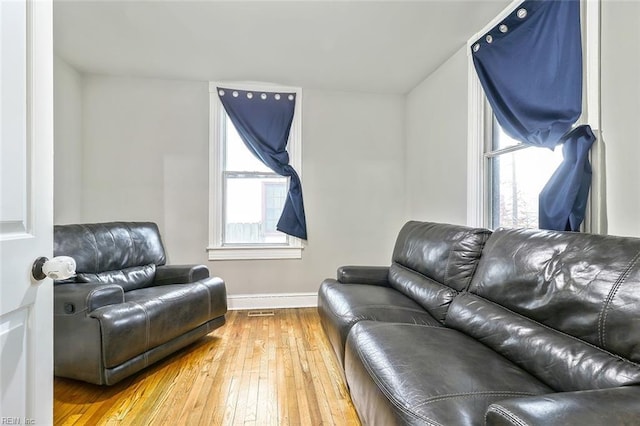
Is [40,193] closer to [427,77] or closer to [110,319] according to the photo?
[110,319]

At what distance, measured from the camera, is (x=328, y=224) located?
11.5 ft

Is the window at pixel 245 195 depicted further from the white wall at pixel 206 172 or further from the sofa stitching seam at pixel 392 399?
the sofa stitching seam at pixel 392 399

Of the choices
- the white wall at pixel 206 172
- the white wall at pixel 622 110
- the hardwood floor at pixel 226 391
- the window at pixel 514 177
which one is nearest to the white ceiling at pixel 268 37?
the white wall at pixel 206 172

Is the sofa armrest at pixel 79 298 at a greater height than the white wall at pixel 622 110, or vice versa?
the white wall at pixel 622 110

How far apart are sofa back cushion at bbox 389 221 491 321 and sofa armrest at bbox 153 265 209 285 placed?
1.70 metres

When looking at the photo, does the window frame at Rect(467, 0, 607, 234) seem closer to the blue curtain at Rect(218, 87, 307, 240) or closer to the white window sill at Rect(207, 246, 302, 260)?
the blue curtain at Rect(218, 87, 307, 240)

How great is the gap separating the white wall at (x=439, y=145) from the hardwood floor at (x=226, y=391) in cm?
171

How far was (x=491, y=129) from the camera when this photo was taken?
7.80 ft

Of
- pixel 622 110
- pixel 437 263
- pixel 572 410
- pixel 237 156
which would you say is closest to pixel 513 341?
pixel 572 410

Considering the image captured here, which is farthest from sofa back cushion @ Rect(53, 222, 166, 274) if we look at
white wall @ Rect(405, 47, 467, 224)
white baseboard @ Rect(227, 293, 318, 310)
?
white wall @ Rect(405, 47, 467, 224)

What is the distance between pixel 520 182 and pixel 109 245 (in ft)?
10.4

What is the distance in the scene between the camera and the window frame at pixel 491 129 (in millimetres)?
1517

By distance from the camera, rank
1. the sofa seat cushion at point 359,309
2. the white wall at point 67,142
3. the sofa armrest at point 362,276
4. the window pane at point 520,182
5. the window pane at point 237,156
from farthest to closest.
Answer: the window pane at point 237,156 < the white wall at point 67,142 < the sofa armrest at point 362,276 < the window pane at point 520,182 < the sofa seat cushion at point 359,309

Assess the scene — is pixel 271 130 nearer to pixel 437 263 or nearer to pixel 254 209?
pixel 254 209
